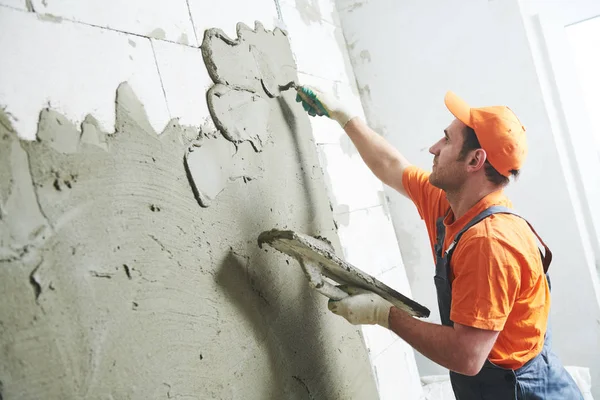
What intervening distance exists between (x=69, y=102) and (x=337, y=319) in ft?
3.83

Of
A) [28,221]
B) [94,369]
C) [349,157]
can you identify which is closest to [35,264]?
[28,221]

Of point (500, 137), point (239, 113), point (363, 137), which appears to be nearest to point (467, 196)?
point (500, 137)

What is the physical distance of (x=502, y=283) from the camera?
1278mm

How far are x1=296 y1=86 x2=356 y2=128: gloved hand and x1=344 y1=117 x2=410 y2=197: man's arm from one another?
4.1 inches

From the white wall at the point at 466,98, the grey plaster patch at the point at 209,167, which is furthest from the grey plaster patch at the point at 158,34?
the white wall at the point at 466,98

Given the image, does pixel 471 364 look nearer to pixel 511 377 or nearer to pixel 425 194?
→ pixel 511 377

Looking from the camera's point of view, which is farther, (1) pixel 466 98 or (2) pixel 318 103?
(1) pixel 466 98

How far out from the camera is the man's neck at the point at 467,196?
5.16ft

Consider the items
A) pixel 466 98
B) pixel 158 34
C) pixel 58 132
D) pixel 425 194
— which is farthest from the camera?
pixel 466 98

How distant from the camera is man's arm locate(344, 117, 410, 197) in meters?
1.91

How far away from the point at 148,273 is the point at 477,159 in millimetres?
1175

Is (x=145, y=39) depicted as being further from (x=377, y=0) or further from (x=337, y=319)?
(x=377, y=0)

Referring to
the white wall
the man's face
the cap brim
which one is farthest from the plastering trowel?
the white wall

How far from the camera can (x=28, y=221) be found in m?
0.80
